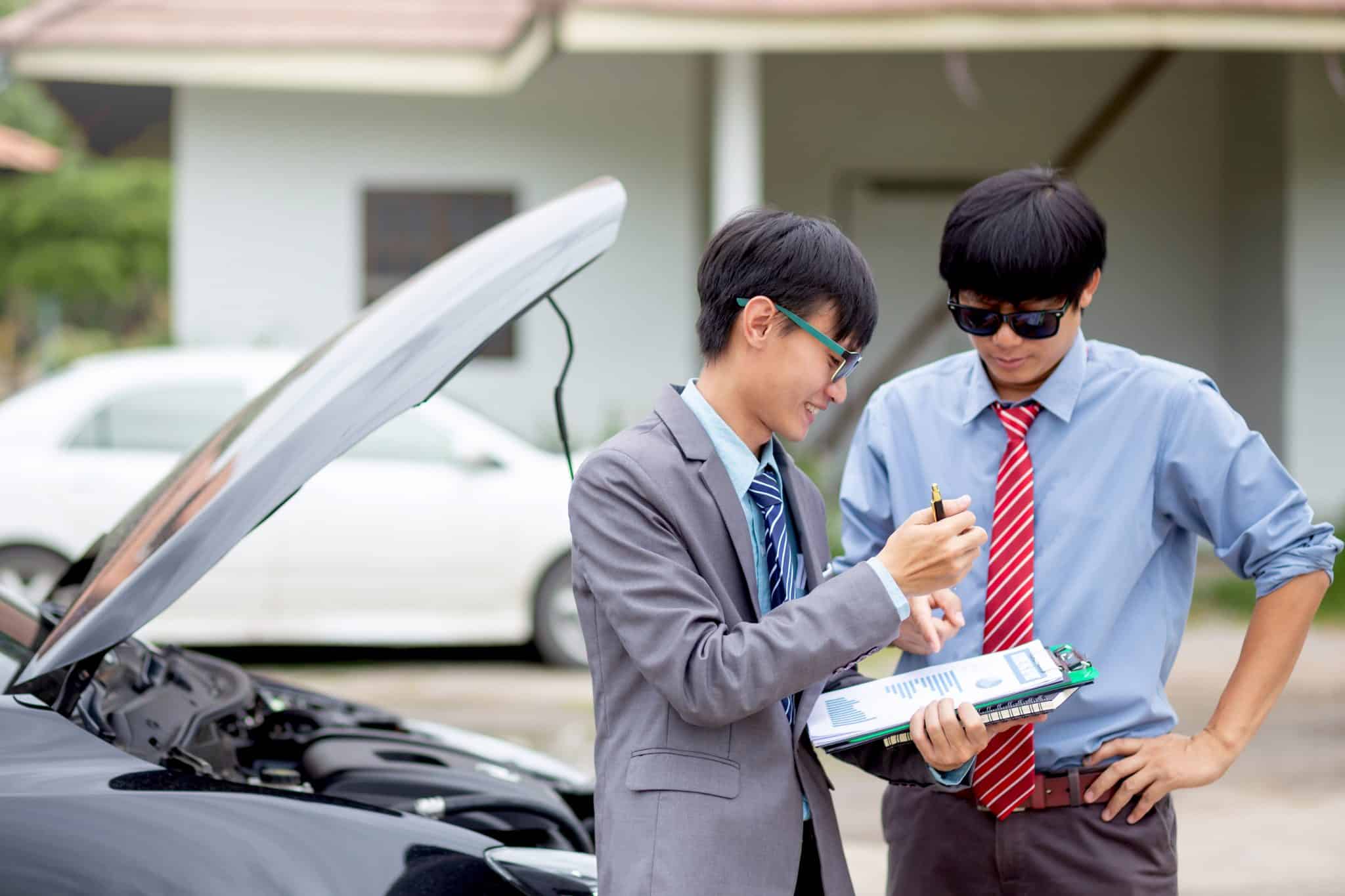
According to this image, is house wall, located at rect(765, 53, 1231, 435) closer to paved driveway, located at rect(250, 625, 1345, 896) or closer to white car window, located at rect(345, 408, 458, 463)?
paved driveway, located at rect(250, 625, 1345, 896)

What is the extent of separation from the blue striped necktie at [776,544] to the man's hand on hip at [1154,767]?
0.56 m

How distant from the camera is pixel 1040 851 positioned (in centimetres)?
210

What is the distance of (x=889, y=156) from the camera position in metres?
11.7

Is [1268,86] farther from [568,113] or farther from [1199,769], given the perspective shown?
[1199,769]

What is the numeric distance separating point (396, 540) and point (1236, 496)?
564 centimetres

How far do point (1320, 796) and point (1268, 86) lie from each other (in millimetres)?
7308

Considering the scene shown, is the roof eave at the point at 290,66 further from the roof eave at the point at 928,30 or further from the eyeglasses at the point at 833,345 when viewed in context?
the eyeglasses at the point at 833,345

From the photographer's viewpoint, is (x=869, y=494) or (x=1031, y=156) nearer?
(x=869, y=494)

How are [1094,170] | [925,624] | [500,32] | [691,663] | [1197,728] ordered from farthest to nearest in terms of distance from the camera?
[1094,170] < [500,32] < [1197,728] < [925,624] < [691,663]

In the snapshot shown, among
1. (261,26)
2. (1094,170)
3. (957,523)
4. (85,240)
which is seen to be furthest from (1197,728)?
A: (85,240)

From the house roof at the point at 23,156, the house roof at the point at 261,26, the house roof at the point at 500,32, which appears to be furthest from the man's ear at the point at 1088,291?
the house roof at the point at 23,156

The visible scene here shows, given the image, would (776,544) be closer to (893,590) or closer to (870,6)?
(893,590)

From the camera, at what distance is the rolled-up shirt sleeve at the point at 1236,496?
6.68 feet

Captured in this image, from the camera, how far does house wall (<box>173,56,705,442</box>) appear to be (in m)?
9.98
